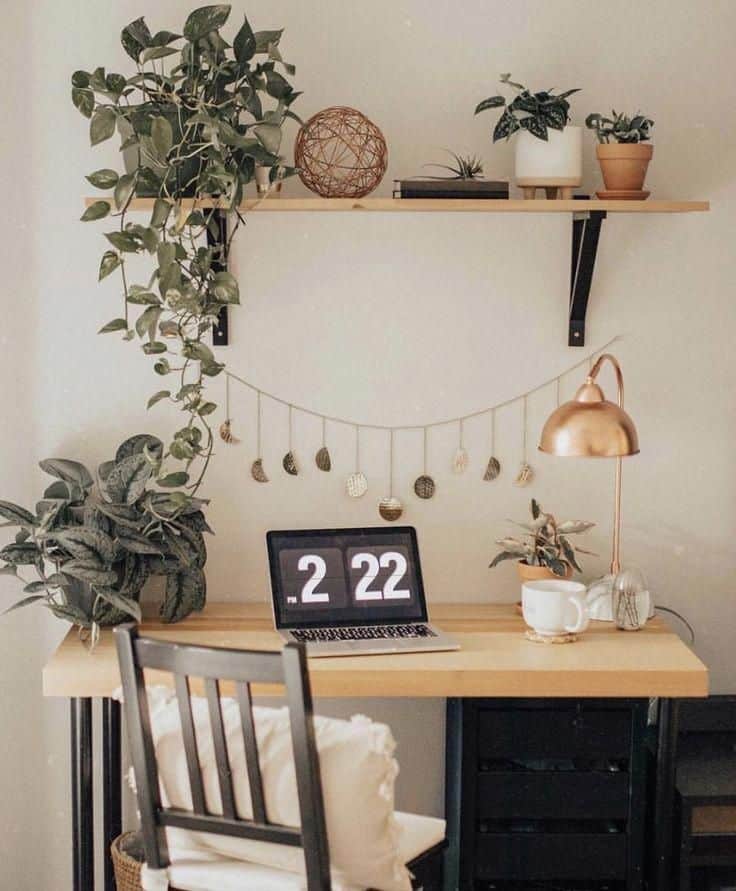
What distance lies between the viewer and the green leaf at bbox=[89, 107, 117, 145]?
2.66 m

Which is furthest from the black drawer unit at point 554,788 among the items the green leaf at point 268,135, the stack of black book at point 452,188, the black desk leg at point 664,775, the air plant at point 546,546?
the green leaf at point 268,135

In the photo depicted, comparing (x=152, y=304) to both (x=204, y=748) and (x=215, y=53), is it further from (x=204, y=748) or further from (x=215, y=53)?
(x=204, y=748)

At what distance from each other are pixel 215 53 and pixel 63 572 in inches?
44.3

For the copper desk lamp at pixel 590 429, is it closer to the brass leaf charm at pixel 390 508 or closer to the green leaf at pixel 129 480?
the brass leaf charm at pixel 390 508

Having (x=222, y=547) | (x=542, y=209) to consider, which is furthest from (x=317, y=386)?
(x=542, y=209)

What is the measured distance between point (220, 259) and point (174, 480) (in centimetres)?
51

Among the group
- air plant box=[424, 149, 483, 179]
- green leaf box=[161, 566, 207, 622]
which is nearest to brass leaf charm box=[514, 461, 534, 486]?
air plant box=[424, 149, 483, 179]

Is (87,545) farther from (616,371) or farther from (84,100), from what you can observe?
(616,371)

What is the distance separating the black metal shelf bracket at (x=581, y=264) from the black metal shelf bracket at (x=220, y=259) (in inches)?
31.6

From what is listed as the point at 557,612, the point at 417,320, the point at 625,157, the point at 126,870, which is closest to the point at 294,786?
the point at 126,870

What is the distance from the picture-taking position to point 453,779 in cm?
288

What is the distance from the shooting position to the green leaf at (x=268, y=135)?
2693 mm

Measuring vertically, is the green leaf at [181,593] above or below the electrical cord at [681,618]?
above

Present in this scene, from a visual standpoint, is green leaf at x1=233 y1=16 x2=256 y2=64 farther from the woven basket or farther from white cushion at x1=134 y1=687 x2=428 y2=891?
the woven basket
